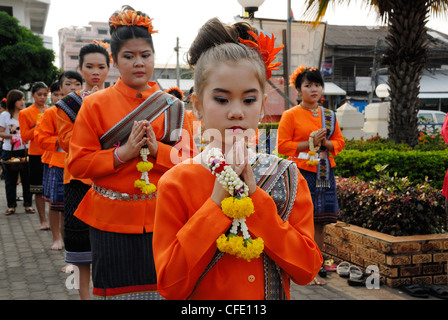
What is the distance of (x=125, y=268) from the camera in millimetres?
2926

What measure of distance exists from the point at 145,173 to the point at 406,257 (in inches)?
122

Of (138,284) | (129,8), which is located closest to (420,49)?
(129,8)

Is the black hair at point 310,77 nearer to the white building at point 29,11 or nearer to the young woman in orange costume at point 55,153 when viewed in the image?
the young woman in orange costume at point 55,153

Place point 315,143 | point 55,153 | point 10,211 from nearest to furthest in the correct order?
point 315,143, point 55,153, point 10,211

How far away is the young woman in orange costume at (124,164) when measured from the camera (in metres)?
2.91

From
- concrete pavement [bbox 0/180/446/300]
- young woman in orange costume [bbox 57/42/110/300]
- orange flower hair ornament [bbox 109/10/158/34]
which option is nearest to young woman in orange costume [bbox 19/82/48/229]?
concrete pavement [bbox 0/180/446/300]

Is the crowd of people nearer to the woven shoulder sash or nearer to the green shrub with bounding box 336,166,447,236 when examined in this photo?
the woven shoulder sash

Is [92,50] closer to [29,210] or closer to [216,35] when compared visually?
[216,35]

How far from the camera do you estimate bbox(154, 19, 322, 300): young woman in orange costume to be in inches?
65.7

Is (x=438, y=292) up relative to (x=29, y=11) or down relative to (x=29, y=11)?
down

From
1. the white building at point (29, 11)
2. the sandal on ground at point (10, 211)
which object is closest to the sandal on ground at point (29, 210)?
the sandal on ground at point (10, 211)

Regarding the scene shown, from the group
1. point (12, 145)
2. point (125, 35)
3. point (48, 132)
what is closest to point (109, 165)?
point (125, 35)
